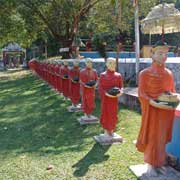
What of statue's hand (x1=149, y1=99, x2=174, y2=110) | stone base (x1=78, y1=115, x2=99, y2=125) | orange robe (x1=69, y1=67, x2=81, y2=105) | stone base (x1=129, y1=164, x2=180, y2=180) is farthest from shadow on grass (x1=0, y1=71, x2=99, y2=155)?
statue's hand (x1=149, y1=99, x2=174, y2=110)

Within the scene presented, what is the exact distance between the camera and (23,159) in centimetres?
539

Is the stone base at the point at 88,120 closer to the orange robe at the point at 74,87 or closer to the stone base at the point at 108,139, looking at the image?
the orange robe at the point at 74,87

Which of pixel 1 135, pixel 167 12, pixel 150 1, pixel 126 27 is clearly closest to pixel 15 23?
pixel 126 27

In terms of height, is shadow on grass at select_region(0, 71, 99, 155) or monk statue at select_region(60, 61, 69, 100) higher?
monk statue at select_region(60, 61, 69, 100)

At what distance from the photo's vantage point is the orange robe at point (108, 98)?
18.9ft

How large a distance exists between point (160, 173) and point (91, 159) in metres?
1.22

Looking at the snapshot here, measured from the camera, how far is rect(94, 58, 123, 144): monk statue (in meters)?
5.73

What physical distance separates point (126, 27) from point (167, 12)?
839 centimetres

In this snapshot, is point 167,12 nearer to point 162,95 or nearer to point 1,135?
point 1,135

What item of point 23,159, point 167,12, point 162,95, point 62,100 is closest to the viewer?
point 162,95

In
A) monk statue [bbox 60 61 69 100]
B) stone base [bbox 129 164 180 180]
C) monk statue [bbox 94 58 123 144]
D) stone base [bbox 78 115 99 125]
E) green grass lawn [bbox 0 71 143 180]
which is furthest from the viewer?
monk statue [bbox 60 61 69 100]

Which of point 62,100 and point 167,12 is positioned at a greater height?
point 167,12

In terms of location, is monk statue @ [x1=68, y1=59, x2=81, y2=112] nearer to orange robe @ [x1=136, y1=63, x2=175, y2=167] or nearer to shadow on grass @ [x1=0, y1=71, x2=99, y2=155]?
shadow on grass @ [x1=0, y1=71, x2=99, y2=155]

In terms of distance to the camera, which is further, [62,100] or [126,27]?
[126,27]
